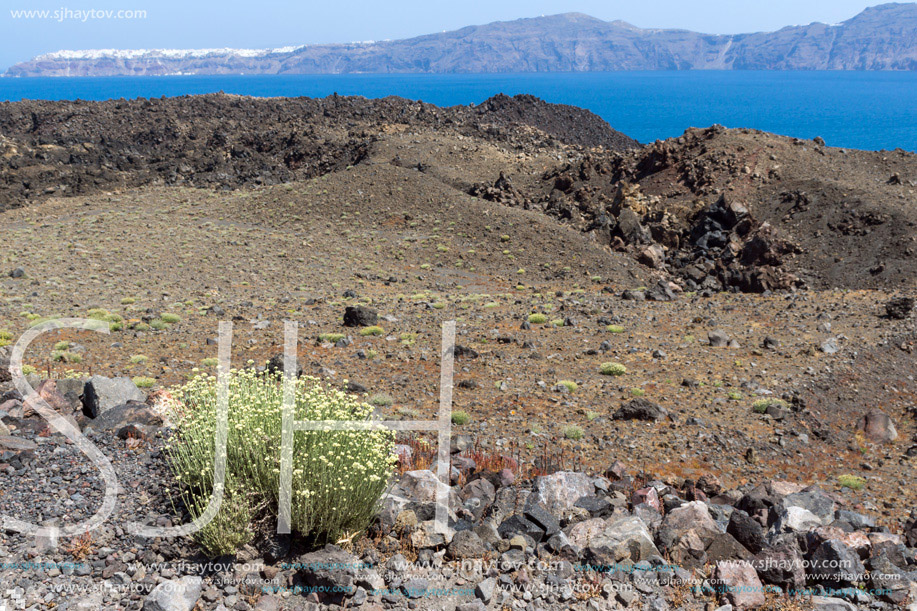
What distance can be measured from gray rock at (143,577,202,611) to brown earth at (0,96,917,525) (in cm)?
530

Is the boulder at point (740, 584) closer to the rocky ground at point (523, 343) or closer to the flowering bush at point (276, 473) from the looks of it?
the rocky ground at point (523, 343)

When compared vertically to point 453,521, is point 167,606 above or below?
above

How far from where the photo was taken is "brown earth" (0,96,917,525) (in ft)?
34.7

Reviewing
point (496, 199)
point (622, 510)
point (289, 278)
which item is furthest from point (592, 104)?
point (622, 510)

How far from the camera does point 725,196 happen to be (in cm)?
2602

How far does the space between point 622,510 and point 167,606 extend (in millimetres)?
4413

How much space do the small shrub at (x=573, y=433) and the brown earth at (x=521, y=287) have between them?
A: 0.18ft

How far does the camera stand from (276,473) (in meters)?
5.43

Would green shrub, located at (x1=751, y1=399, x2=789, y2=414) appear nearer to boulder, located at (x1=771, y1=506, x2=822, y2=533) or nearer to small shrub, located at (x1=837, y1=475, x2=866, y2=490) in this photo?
small shrub, located at (x1=837, y1=475, x2=866, y2=490)

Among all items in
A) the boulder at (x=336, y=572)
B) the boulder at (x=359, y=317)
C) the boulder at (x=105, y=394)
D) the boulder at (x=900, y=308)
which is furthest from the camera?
the boulder at (x=900, y=308)

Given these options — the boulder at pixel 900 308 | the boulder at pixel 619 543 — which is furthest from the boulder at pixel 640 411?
the boulder at pixel 900 308

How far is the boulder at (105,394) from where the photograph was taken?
8367 mm

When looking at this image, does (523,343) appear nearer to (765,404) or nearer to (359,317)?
(359,317)

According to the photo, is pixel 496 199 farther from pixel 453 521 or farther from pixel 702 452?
pixel 453 521
